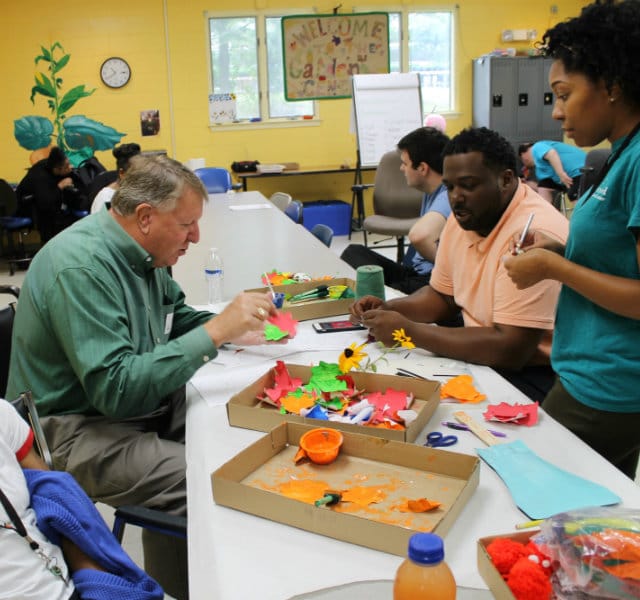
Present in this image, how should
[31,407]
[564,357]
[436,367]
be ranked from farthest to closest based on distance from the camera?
[436,367] → [564,357] → [31,407]

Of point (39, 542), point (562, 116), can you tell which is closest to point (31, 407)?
point (39, 542)

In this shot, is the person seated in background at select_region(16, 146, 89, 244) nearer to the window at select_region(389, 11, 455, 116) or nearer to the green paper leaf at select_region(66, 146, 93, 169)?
the green paper leaf at select_region(66, 146, 93, 169)

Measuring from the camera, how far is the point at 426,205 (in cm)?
366

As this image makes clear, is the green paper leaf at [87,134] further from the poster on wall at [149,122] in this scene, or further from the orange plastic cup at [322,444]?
the orange plastic cup at [322,444]

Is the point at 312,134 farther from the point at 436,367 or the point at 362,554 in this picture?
the point at 362,554

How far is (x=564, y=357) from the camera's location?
1553mm

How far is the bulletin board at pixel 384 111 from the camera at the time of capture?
6.97 metres

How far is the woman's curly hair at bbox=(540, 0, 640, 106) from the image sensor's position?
131cm

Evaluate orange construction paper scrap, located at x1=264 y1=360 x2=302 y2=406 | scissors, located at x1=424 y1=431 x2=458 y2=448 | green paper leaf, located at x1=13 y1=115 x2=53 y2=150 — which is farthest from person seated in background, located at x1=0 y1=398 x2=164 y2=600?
green paper leaf, located at x1=13 y1=115 x2=53 y2=150

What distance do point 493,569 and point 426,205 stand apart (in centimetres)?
292

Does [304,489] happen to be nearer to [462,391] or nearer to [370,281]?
[462,391]

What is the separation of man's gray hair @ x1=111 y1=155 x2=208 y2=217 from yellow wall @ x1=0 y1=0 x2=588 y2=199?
6542 millimetres

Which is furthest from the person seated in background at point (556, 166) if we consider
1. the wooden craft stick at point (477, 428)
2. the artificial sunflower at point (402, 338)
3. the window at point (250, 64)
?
the wooden craft stick at point (477, 428)

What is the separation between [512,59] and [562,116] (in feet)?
23.4
